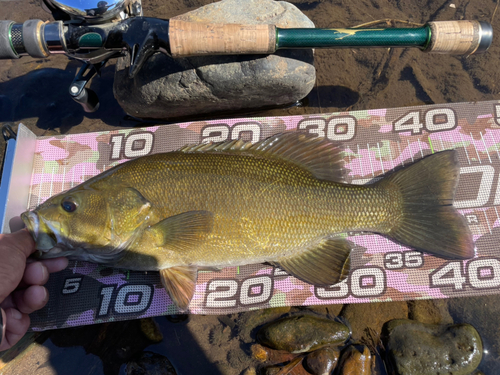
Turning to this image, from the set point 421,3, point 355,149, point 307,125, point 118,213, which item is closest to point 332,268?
point 355,149

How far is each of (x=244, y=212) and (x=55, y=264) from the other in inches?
70.2

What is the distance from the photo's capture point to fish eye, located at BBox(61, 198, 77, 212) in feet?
7.95

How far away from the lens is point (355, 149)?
10.9ft

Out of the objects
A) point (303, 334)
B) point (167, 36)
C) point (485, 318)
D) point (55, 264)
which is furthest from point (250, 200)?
point (485, 318)

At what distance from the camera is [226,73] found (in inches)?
123

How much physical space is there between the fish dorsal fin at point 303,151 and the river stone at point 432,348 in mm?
1534

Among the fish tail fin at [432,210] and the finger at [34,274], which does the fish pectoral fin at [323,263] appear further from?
the finger at [34,274]

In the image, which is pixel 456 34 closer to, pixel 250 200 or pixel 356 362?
pixel 250 200

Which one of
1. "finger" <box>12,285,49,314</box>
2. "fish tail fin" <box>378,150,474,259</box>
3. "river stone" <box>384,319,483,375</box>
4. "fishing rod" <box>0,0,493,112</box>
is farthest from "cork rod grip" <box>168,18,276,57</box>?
"river stone" <box>384,319,483,375</box>

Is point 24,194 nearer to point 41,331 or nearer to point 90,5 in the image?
point 41,331

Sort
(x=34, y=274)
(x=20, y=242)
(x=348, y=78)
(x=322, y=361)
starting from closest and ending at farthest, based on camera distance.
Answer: (x=20, y=242), (x=34, y=274), (x=322, y=361), (x=348, y=78)

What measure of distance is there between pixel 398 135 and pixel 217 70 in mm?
1965

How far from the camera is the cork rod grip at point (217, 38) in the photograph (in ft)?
8.73

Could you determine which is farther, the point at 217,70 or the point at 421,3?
the point at 421,3
